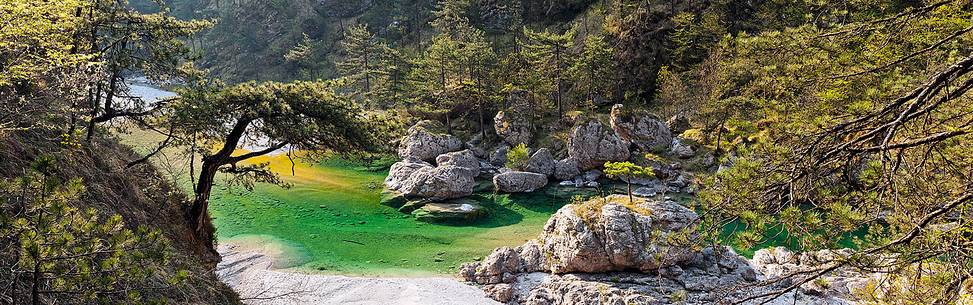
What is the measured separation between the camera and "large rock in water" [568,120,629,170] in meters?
30.5

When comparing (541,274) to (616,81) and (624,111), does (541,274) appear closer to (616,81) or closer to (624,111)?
(624,111)

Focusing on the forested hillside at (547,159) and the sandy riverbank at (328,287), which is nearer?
the forested hillside at (547,159)

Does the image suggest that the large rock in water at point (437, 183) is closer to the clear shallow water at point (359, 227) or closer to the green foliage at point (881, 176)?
the clear shallow water at point (359, 227)

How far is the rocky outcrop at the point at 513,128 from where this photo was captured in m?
36.2

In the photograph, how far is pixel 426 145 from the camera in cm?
3556

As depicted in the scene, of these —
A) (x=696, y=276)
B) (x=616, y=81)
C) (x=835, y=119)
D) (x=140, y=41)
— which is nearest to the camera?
(x=835, y=119)

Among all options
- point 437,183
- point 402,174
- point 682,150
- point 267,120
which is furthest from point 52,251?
point 682,150

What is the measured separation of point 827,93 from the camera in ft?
30.8

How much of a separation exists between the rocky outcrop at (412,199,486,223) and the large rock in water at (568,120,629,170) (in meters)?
8.87

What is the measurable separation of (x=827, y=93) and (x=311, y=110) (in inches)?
432

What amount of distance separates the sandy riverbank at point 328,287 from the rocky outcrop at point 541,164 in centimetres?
1386

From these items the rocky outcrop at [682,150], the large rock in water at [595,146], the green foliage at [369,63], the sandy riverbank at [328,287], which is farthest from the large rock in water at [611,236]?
the green foliage at [369,63]

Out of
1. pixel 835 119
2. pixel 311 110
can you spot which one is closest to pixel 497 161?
pixel 311 110

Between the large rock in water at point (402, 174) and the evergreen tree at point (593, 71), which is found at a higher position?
the evergreen tree at point (593, 71)
